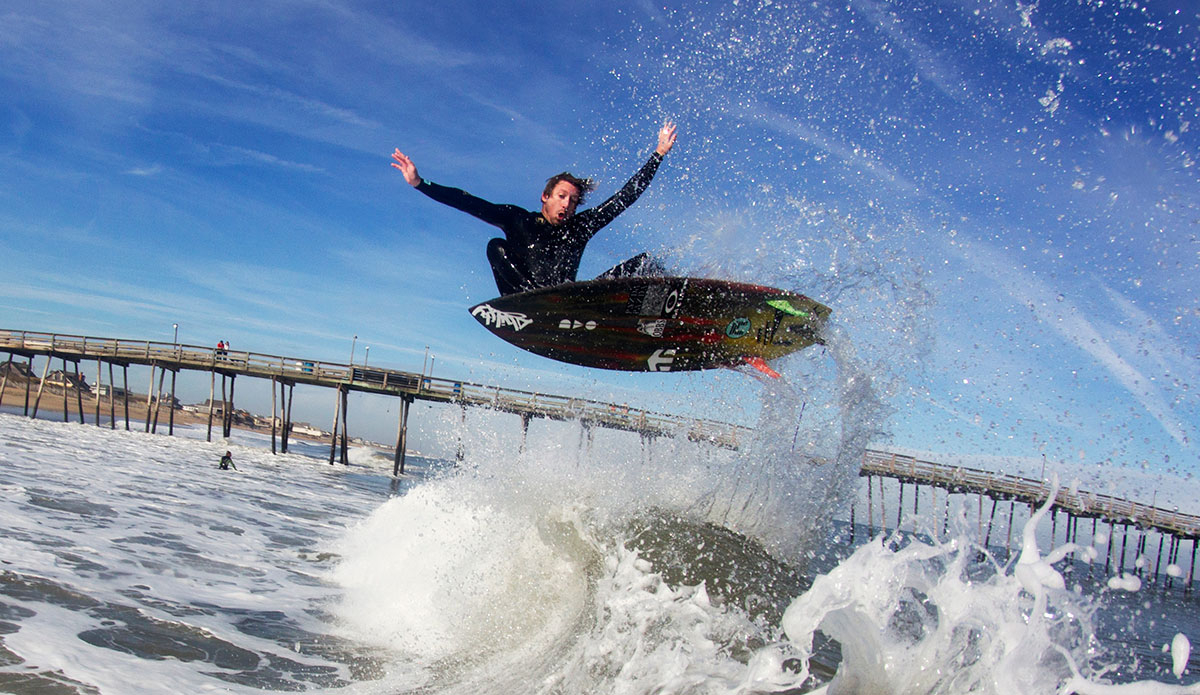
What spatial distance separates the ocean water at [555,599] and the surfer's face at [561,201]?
245cm

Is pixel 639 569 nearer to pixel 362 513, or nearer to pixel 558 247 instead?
pixel 558 247

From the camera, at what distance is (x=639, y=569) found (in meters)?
4.54

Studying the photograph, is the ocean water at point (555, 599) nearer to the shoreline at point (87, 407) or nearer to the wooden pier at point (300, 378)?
the wooden pier at point (300, 378)

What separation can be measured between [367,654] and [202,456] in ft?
70.0

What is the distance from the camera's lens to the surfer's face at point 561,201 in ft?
18.3

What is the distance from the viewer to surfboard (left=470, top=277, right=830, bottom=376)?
19.9 feet

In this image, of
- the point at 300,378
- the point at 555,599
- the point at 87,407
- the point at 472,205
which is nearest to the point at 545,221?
the point at 472,205

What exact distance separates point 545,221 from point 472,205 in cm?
61

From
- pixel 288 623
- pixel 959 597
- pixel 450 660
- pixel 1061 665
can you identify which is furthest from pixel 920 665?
pixel 288 623

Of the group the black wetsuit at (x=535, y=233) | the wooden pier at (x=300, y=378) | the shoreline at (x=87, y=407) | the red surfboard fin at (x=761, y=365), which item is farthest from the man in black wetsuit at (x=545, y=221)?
the shoreline at (x=87, y=407)

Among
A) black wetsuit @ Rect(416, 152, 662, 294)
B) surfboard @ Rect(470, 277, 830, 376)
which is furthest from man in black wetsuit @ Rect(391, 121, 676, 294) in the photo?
surfboard @ Rect(470, 277, 830, 376)

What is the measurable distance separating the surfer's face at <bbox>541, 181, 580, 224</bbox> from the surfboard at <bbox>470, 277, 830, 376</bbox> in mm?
592

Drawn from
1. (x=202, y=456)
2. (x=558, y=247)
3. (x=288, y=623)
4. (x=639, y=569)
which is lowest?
(x=202, y=456)

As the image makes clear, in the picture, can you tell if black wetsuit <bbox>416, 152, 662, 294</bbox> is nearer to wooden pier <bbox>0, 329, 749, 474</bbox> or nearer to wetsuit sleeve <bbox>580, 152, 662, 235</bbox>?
wetsuit sleeve <bbox>580, 152, 662, 235</bbox>
